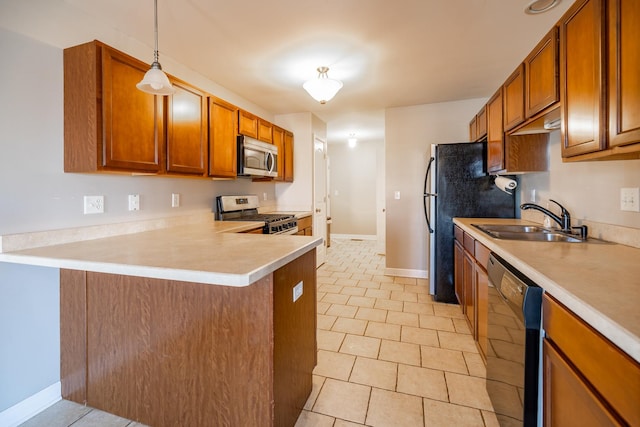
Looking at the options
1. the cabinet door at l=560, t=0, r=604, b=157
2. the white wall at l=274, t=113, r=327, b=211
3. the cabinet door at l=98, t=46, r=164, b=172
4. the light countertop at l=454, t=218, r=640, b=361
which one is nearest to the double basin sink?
the light countertop at l=454, t=218, r=640, b=361

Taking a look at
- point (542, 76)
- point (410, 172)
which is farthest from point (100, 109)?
point (410, 172)

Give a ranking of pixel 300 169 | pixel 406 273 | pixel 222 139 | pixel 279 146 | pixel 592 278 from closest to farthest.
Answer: pixel 592 278, pixel 222 139, pixel 279 146, pixel 406 273, pixel 300 169

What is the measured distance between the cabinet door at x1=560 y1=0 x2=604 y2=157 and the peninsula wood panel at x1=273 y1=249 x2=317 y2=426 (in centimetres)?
146

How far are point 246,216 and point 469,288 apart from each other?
8.24 ft

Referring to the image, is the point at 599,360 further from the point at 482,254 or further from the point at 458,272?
the point at 458,272

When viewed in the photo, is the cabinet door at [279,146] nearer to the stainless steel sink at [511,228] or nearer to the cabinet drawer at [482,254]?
the stainless steel sink at [511,228]

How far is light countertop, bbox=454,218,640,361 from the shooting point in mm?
700

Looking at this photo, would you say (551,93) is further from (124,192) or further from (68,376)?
(68,376)

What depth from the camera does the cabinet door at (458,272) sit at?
8.96ft

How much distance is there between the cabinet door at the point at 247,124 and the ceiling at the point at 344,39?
38 centimetres

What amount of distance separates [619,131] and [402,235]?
122 inches

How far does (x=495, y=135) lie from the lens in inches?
105

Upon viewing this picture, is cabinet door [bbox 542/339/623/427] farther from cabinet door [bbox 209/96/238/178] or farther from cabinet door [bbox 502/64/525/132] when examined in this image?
cabinet door [bbox 209/96/238/178]

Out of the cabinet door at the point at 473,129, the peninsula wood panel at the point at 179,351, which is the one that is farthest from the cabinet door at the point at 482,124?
the peninsula wood panel at the point at 179,351
